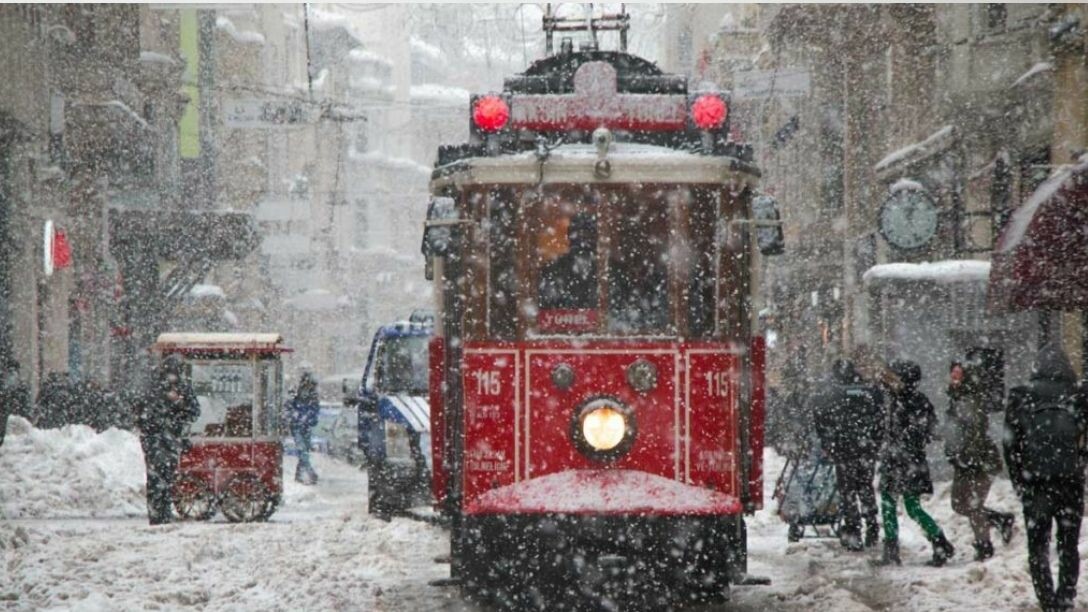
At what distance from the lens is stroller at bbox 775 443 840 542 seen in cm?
1405

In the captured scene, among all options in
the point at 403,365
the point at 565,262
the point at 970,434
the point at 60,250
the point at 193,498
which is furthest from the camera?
the point at 60,250

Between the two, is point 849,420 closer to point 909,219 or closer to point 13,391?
point 909,219

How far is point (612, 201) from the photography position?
9.76m

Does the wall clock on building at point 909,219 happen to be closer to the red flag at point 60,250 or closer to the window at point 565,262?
the window at point 565,262

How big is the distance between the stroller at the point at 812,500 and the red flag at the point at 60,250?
56.0 ft

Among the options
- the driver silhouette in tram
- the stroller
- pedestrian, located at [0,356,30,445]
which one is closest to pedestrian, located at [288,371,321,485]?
pedestrian, located at [0,356,30,445]

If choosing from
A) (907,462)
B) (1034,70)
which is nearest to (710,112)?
(907,462)

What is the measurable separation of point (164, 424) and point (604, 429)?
733 centimetres

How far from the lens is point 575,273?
977 cm

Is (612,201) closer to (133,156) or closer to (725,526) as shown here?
(725,526)

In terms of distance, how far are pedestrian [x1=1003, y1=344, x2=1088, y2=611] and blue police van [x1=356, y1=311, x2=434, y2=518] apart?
7.97 meters

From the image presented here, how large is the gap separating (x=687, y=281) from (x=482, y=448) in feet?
5.60

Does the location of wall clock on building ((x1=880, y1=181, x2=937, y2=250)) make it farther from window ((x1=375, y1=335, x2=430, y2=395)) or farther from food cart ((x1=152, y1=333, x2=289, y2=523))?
food cart ((x1=152, y1=333, x2=289, y2=523))

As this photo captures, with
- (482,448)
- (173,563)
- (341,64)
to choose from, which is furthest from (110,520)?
(341,64)
